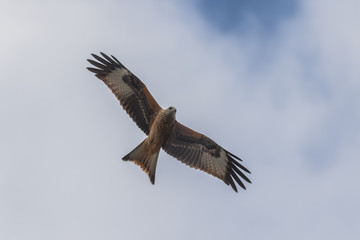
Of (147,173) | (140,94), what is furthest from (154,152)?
(140,94)

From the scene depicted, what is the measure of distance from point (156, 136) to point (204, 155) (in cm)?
166

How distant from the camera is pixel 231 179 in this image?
1505 centimetres

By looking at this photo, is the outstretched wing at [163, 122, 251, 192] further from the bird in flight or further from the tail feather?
the tail feather

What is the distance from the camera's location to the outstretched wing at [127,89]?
47.1 ft

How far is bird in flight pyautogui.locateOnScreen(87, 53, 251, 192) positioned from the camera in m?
14.0

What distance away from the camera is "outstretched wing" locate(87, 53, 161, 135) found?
14359 mm

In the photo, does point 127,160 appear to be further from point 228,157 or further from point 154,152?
point 228,157

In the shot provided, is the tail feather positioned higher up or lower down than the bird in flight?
lower down

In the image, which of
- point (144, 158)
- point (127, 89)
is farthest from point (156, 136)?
point (127, 89)

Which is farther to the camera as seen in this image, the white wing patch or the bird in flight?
the white wing patch

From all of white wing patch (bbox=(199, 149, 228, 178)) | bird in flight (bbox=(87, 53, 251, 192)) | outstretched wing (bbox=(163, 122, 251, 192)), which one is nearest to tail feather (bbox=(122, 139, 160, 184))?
bird in flight (bbox=(87, 53, 251, 192))

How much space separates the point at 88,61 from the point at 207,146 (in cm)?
364

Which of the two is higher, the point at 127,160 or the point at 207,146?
the point at 207,146

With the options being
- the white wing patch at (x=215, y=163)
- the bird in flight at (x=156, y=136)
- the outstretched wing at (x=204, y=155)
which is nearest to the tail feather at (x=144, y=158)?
the bird in flight at (x=156, y=136)
